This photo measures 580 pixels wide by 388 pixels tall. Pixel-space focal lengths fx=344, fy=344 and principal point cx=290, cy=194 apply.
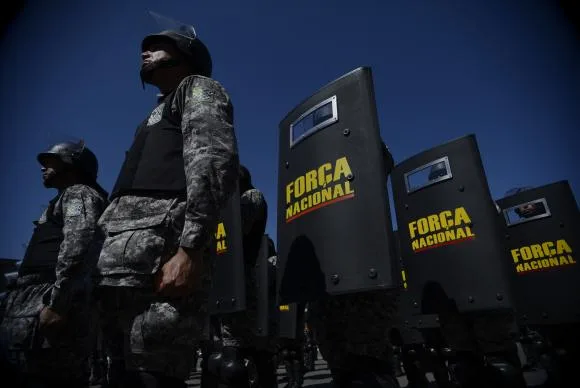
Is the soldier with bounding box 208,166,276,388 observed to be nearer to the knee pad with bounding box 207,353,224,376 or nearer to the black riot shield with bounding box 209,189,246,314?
the knee pad with bounding box 207,353,224,376

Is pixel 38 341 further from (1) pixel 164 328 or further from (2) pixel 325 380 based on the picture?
(2) pixel 325 380

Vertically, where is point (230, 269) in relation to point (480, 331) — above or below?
above

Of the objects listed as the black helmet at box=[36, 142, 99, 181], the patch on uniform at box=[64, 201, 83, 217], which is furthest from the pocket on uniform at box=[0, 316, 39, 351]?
the black helmet at box=[36, 142, 99, 181]

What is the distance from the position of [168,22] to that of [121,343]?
189cm

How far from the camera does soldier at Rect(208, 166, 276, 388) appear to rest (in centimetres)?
285

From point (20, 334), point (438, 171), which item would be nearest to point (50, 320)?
point (20, 334)

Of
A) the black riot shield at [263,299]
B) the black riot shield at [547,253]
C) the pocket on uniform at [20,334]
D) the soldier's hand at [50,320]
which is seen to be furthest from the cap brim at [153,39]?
the black riot shield at [547,253]

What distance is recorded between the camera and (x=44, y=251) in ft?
10.1

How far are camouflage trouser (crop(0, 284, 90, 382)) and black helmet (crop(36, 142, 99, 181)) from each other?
1144 mm

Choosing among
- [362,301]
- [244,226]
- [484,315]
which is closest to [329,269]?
[362,301]

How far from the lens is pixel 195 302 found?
1.48 meters

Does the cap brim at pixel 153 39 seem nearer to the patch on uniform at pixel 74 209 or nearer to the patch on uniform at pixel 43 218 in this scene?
the patch on uniform at pixel 74 209

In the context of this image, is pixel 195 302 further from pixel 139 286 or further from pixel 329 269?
pixel 329 269

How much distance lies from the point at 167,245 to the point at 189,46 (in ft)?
4.06
